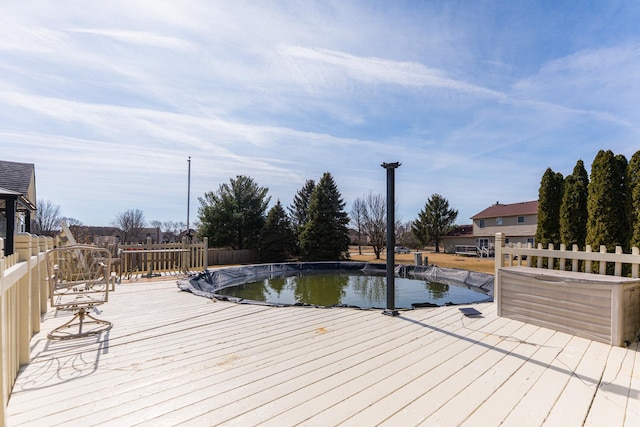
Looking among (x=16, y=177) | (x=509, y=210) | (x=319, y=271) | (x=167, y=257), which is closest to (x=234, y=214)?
(x=319, y=271)

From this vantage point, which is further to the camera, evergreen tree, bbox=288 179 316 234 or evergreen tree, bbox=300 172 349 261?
evergreen tree, bbox=288 179 316 234

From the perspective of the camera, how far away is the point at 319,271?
1351 centimetres

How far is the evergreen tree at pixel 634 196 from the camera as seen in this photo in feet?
11.7

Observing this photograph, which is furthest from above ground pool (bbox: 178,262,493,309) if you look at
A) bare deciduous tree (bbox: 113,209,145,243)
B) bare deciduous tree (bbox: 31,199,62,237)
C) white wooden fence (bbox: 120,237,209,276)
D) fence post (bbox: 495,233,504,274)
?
bare deciduous tree (bbox: 113,209,145,243)

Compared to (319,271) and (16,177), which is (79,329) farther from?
(16,177)

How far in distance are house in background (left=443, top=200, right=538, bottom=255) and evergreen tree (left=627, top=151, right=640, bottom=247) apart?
20.6 meters

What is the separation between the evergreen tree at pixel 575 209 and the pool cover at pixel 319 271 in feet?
10.6

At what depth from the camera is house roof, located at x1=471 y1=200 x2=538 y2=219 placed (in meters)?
22.9

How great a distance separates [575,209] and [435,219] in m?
22.9

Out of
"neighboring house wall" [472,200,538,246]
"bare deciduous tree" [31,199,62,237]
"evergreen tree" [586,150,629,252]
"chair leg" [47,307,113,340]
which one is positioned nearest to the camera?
"chair leg" [47,307,113,340]

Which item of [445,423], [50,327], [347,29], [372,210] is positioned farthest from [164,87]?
[372,210]

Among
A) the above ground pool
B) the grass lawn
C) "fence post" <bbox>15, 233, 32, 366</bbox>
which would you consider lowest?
the grass lawn

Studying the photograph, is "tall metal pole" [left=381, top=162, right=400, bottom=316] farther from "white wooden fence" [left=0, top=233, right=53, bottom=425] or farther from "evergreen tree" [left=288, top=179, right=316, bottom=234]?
"evergreen tree" [left=288, top=179, right=316, bottom=234]

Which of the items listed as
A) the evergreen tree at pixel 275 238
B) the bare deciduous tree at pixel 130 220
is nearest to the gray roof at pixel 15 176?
the evergreen tree at pixel 275 238
